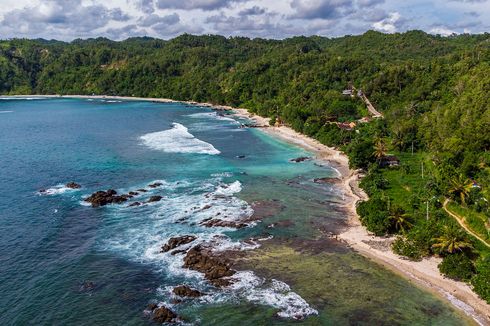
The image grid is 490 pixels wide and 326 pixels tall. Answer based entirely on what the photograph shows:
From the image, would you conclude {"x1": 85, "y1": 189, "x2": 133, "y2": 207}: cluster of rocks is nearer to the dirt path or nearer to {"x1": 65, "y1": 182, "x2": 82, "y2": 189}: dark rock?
{"x1": 65, "y1": 182, "x2": 82, "y2": 189}: dark rock

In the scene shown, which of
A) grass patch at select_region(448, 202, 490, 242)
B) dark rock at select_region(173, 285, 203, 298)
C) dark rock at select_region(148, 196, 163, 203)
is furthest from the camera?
dark rock at select_region(148, 196, 163, 203)

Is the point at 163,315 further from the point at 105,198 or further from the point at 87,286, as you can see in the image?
the point at 105,198

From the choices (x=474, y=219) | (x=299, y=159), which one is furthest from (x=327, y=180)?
(x=474, y=219)

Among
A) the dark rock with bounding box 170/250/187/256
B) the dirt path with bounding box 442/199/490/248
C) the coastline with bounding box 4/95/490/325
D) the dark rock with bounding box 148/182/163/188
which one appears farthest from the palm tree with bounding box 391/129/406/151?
the dark rock with bounding box 170/250/187/256

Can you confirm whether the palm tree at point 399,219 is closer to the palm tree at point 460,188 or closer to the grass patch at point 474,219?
the grass patch at point 474,219

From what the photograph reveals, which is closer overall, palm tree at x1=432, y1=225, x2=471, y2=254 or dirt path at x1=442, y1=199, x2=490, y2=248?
palm tree at x1=432, y1=225, x2=471, y2=254

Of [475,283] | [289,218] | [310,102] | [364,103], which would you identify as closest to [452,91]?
[364,103]
